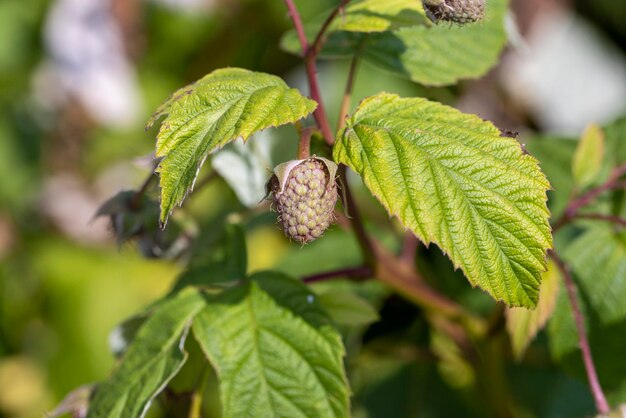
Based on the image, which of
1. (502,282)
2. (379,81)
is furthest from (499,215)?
(379,81)

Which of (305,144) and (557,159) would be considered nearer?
(305,144)

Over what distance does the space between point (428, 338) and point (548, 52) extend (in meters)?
2.23

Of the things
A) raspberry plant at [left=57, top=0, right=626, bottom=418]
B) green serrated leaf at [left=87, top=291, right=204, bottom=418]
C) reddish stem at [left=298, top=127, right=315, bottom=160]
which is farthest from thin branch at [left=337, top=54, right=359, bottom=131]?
green serrated leaf at [left=87, top=291, right=204, bottom=418]

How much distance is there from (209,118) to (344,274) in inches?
13.2

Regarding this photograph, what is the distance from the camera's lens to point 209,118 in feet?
2.73

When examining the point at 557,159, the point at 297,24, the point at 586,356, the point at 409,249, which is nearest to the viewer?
the point at 297,24

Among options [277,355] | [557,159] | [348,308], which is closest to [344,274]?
[348,308]

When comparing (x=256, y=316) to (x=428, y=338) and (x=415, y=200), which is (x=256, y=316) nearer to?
(x=415, y=200)

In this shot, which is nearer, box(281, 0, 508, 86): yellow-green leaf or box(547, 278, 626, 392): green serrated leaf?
box(281, 0, 508, 86): yellow-green leaf

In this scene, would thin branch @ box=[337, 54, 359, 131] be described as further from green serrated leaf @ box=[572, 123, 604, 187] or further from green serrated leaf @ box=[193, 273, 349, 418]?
green serrated leaf @ box=[572, 123, 604, 187]

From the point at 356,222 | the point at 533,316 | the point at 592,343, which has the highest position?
the point at 356,222

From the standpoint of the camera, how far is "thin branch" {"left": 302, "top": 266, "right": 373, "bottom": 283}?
1086 millimetres

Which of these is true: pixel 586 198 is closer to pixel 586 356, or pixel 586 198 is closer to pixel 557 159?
pixel 586 356

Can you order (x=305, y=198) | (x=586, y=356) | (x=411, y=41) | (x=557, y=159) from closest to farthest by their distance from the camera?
1. (x=305, y=198)
2. (x=586, y=356)
3. (x=411, y=41)
4. (x=557, y=159)
